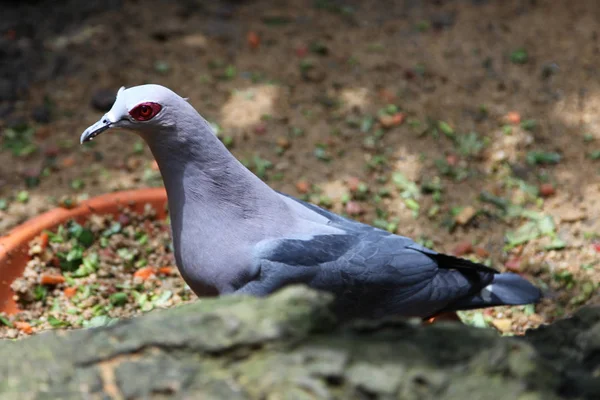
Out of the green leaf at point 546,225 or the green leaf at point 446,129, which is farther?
the green leaf at point 446,129

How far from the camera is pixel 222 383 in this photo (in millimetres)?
1507

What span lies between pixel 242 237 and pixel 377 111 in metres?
2.35

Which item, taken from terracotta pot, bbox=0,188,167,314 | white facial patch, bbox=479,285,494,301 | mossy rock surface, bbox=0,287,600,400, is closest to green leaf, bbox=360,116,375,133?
terracotta pot, bbox=0,188,167,314

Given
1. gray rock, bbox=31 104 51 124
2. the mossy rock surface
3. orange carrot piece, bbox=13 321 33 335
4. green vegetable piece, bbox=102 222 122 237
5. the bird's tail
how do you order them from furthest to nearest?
gray rock, bbox=31 104 51 124, green vegetable piece, bbox=102 222 122 237, orange carrot piece, bbox=13 321 33 335, the bird's tail, the mossy rock surface

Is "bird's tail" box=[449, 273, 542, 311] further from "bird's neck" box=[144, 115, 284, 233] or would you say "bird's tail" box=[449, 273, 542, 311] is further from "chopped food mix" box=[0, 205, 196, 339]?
"chopped food mix" box=[0, 205, 196, 339]

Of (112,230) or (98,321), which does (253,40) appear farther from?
(98,321)

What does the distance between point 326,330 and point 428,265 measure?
1381 mm

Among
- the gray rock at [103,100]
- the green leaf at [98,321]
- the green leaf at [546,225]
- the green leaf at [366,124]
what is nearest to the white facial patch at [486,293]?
the green leaf at [546,225]

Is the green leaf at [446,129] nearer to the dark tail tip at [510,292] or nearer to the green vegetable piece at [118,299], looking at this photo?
the dark tail tip at [510,292]

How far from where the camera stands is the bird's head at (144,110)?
255 cm

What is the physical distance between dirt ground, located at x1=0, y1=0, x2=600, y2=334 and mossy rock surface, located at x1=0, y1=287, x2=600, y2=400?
190 centimetres

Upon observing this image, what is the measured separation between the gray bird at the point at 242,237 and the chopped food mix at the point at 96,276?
0.80 m

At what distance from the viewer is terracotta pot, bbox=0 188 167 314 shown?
3.30 m

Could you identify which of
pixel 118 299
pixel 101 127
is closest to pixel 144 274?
pixel 118 299
